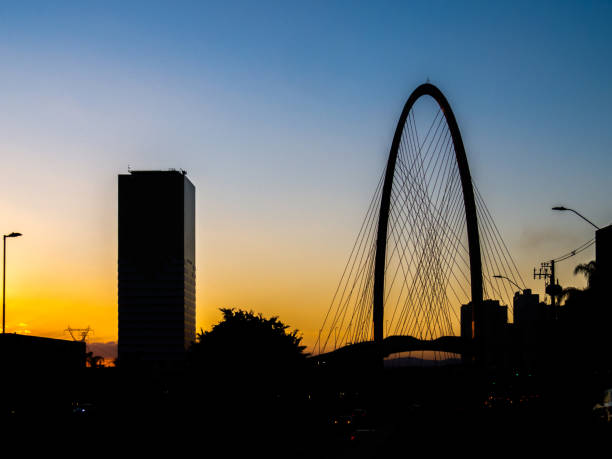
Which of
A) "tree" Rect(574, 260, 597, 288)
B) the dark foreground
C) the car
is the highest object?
"tree" Rect(574, 260, 597, 288)

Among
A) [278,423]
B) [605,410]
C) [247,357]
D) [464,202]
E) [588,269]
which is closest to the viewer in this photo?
[605,410]

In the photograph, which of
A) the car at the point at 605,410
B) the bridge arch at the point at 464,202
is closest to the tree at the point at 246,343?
the bridge arch at the point at 464,202

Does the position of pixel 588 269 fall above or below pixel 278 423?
above

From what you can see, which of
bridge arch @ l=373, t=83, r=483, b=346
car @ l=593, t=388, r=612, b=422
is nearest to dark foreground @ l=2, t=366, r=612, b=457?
car @ l=593, t=388, r=612, b=422

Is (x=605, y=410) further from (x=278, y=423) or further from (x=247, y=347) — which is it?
(x=247, y=347)

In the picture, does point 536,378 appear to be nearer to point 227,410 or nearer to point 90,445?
point 227,410

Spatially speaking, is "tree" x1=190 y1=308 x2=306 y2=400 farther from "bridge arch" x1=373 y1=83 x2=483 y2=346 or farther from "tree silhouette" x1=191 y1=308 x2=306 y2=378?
"bridge arch" x1=373 y1=83 x2=483 y2=346

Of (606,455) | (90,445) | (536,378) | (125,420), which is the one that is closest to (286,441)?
(90,445)

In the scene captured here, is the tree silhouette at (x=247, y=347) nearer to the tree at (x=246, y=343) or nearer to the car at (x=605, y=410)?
the tree at (x=246, y=343)

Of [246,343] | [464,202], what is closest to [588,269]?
[464,202]
